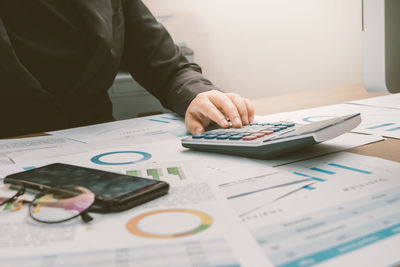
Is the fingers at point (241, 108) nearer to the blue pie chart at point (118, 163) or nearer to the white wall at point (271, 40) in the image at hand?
the blue pie chart at point (118, 163)

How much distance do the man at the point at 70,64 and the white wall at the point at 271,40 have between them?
29.7 inches

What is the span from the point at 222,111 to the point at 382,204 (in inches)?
13.9

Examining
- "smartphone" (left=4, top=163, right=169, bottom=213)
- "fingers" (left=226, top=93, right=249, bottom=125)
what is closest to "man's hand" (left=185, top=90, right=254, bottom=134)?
"fingers" (left=226, top=93, right=249, bottom=125)

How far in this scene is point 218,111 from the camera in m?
0.60

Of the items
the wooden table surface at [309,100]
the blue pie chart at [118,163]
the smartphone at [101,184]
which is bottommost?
the wooden table surface at [309,100]

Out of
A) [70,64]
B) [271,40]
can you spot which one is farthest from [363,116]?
[271,40]

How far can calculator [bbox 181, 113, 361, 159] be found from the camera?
0.42m

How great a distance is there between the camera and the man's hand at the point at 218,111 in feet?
1.93

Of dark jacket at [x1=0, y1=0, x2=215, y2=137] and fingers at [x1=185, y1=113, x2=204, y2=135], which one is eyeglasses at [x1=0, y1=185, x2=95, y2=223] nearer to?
fingers at [x1=185, y1=113, x2=204, y2=135]

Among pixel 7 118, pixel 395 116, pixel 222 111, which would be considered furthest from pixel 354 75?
pixel 7 118

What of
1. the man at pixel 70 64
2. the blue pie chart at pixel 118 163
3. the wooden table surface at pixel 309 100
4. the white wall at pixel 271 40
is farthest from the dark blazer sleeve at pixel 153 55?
the white wall at pixel 271 40

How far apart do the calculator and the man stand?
177 millimetres

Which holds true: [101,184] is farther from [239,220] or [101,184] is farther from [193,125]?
[193,125]

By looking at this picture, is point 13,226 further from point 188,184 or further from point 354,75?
point 354,75
